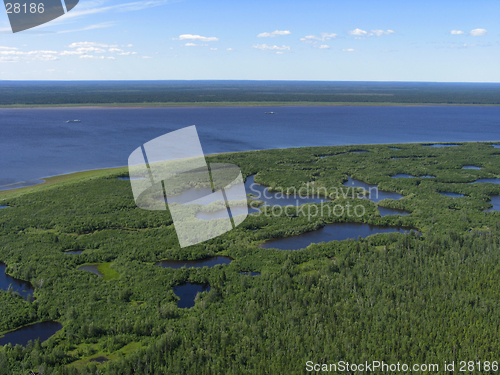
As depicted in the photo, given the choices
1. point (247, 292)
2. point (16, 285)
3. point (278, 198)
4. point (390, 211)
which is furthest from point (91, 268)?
point (390, 211)

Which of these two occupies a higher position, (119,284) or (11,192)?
(11,192)

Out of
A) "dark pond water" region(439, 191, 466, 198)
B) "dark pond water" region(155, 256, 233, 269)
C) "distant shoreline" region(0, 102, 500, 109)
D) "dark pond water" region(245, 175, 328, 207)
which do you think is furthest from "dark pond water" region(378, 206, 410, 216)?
"distant shoreline" region(0, 102, 500, 109)

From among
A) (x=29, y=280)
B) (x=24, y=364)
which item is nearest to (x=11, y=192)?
(x=29, y=280)

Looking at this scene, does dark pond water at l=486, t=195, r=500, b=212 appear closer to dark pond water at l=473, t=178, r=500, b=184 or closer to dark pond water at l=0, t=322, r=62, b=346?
dark pond water at l=473, t=178, r=500, b=184

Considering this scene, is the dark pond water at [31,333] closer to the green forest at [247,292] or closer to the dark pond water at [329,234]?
the green forest at [247,292]

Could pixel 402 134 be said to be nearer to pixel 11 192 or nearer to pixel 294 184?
pixel 294 184

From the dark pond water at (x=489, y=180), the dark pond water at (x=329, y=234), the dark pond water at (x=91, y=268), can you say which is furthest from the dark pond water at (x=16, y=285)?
the dark pond water at (x=489, y=180)

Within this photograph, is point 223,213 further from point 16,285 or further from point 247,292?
point 16,285
